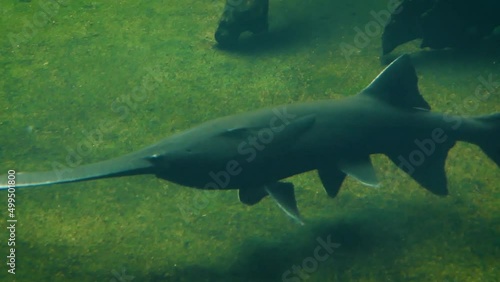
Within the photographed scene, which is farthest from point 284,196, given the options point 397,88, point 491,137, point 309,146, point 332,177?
point 491,137

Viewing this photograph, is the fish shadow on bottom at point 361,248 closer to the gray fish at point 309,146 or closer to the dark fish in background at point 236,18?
the gray fish at point 309,146

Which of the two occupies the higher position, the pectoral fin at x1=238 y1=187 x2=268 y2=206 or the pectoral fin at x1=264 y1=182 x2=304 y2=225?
the pectoral fin at x1=264 y1=182 x2=304 y2=225

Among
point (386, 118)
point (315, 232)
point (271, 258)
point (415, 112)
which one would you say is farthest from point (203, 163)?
point (415, 112)

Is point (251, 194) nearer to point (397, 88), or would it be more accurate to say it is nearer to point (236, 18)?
point (397, 88)

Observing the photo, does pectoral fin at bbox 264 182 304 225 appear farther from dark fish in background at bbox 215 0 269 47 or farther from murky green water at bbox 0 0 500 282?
dark fish in background at bbox 215 0 269 47

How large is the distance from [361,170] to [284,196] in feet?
2.25

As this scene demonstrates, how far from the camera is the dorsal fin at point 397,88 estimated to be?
4.25m

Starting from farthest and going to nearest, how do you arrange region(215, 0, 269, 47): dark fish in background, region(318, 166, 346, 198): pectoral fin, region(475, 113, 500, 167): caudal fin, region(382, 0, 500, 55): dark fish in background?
1. region(215, 0, 269, 47): dark fish in background
2. region(382, 0, 500, 55): dark fish in background
3. region(475, 113, 500, 167): caudal fin
4. region(318, 166, 346, 198): pectoral fin

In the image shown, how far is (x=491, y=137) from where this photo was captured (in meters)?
4.34

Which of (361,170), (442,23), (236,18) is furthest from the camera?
(236,18)

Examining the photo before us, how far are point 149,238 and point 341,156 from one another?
1752mm

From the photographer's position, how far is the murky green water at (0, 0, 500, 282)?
13.2 ft

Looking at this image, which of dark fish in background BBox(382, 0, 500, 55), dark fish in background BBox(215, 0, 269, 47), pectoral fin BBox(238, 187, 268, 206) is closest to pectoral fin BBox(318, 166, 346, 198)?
pectoral fin BBox(238, 187, 268, 206)

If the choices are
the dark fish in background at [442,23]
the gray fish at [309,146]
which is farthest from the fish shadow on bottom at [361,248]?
the dark fish in background at [442,23]
